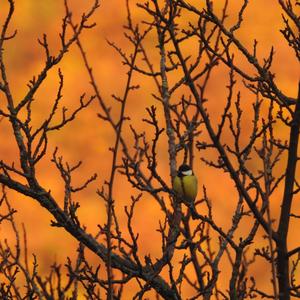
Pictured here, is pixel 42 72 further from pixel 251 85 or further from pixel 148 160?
pixel 251 85

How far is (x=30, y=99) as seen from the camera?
6203 mm

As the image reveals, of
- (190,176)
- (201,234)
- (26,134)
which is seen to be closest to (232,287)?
(201,234)

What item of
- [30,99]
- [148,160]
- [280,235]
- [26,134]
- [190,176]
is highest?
[190,176]

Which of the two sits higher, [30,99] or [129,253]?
[30,99]

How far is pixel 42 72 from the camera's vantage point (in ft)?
20.2

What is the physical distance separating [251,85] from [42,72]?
80.0 inches

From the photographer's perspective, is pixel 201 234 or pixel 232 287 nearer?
pixel 232 287

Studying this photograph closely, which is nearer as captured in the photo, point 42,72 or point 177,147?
point 42,72

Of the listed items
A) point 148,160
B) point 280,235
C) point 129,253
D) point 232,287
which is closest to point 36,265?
point 129,253

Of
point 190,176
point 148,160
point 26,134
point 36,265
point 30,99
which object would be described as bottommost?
point 36,265

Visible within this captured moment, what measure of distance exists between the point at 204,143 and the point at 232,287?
1.30 m

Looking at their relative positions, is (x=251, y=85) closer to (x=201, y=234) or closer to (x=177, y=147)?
(x=201, y=234)

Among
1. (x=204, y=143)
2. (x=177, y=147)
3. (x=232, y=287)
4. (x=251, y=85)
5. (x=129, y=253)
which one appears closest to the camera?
(x=204, y=143)

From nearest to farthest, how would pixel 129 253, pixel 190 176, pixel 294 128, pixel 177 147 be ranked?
pixel 294 128 < pixel 129 253 < pixel 177 147 < pixel 190 176
